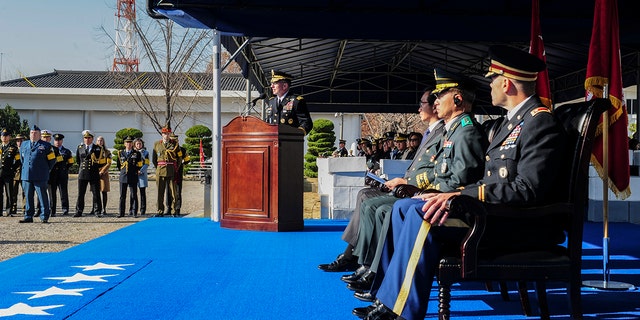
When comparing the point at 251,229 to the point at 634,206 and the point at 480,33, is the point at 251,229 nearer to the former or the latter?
the point at 480,33

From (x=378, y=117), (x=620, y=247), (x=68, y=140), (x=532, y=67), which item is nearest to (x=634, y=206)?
(x=620, y=247)

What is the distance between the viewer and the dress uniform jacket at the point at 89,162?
1340 centimetres

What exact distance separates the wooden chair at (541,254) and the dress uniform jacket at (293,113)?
16.5 ft

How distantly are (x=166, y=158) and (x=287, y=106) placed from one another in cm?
560

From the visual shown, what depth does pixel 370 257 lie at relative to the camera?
429 centimetres

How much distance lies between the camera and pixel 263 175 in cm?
817

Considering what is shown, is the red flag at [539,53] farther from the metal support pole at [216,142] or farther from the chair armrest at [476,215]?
the metal support pole at [216,142]

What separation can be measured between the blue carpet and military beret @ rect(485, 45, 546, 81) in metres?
1.30

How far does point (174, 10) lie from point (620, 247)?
5.64 m

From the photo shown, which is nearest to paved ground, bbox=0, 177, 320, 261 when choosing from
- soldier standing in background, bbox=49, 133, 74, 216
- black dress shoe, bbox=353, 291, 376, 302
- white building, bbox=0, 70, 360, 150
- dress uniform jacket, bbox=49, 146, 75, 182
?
soldier standing in background, bbox=49, 133, 74, 216

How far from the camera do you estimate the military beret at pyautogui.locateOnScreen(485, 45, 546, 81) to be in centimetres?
331

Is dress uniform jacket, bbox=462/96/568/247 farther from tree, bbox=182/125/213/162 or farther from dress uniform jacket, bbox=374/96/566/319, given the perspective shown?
tree, bbox=182/125/213/162

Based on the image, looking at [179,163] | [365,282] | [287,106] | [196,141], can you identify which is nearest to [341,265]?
[365,282]

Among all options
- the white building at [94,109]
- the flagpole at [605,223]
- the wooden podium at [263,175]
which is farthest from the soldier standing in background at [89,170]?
the white building at [94,109]
